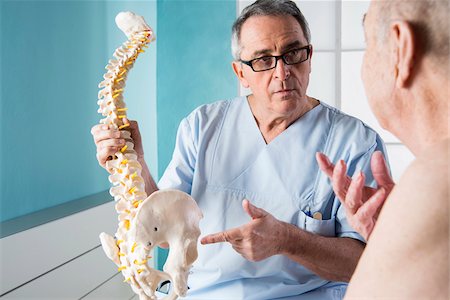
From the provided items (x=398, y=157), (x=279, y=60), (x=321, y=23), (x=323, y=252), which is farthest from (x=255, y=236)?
(x=321, y=23)

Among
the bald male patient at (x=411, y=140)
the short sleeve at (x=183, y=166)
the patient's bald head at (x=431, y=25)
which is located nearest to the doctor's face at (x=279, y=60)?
the short sleeve at (x=183, y=166)

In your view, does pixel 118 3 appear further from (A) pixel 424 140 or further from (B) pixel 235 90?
(A) pixel 424 140

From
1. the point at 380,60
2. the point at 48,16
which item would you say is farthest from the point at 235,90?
the point at 380,60

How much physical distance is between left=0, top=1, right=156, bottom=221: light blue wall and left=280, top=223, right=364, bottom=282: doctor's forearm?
4.66 feet

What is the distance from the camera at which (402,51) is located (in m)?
0.81

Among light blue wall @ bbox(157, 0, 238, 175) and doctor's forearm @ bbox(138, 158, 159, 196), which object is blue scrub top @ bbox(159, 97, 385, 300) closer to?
doctor's forearm @ bbox(138, 158, 159, 196)

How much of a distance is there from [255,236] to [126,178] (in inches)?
14.1

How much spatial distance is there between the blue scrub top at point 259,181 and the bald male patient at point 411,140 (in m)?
0.75

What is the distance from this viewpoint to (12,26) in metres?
2.39

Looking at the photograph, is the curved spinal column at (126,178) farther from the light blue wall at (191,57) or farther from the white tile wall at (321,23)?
the white tile wall at (321,23)

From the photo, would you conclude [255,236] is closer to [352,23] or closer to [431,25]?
[431,25]

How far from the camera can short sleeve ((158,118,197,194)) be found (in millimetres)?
1771

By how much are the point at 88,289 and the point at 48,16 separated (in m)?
1.38

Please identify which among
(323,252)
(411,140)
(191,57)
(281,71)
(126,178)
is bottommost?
(323,252)
